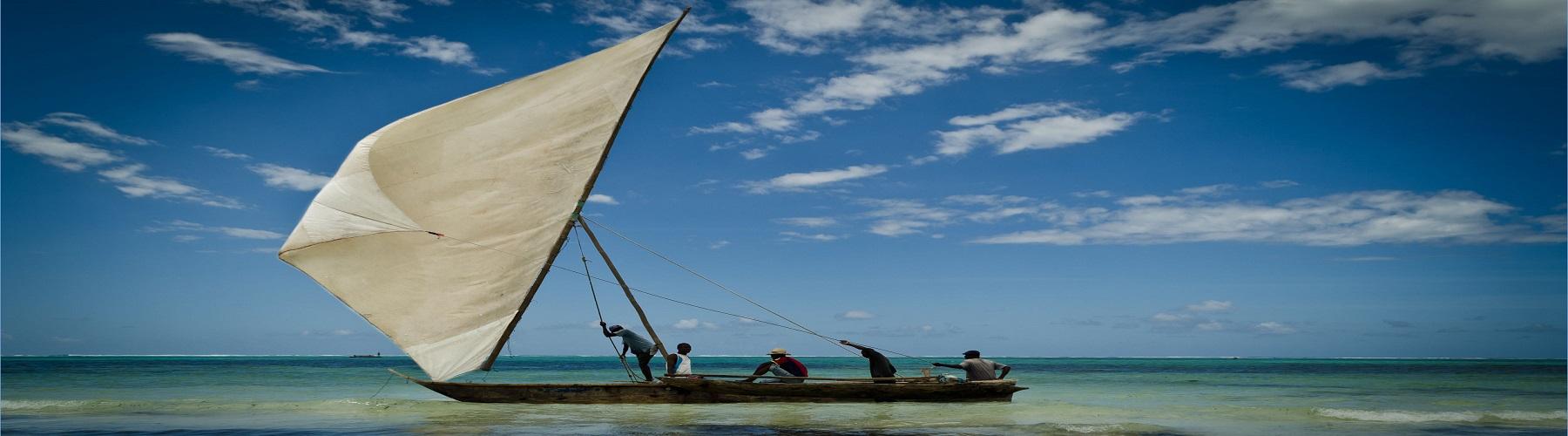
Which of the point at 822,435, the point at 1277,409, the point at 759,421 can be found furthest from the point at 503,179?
the point at 1277,409

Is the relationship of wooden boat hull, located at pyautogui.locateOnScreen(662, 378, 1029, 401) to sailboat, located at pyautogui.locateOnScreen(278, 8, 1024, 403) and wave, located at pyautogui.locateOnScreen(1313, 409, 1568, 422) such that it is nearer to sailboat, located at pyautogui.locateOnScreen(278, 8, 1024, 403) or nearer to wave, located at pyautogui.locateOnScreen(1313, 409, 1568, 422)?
sailboat, located at pyautogui.locateOnScreen(278, 8, 1024, 403)

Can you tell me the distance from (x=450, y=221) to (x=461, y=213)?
21 cm

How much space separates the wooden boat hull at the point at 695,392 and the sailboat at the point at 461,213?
1158 mm

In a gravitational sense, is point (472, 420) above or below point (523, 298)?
below

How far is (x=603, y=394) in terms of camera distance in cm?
1639

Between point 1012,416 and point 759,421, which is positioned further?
point 1012,416

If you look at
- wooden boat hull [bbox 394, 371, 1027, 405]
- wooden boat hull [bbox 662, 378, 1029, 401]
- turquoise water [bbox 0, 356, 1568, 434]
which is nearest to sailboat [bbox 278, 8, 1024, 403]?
wooden boat hull [bbox 394, 371, 1027, 405]

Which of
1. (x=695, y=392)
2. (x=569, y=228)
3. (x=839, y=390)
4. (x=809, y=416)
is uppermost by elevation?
(x=569, y=228)

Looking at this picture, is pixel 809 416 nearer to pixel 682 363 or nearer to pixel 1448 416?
pixel 682 363

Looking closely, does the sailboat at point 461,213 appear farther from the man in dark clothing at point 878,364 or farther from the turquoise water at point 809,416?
the man in dark clothing at point 878,364

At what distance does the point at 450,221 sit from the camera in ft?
50.3

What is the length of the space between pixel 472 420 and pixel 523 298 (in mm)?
1999

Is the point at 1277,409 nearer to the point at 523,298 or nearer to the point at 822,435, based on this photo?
the point at 822,435

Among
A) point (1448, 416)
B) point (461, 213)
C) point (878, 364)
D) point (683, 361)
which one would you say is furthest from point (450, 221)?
point (1448, 416)
